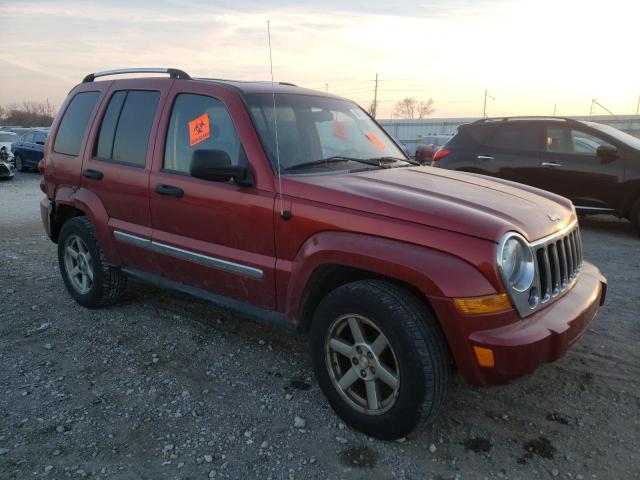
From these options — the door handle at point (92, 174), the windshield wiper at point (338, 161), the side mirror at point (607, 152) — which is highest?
the windshield wiper at point (338, 161)

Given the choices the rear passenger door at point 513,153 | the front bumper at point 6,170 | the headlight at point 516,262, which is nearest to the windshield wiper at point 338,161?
the headlight at point 516,262

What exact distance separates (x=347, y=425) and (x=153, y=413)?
44.6 inches

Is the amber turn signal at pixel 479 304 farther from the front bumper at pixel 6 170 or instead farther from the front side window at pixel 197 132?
the front bumper at pixel 6 170

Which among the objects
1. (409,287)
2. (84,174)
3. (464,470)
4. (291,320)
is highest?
(84,174)

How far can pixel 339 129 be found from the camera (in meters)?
3.80

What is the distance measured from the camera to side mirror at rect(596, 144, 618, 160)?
745cm

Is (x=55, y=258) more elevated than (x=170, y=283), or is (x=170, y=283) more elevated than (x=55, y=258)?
(x=170, y=283)

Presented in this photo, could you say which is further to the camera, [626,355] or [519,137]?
[519,137]

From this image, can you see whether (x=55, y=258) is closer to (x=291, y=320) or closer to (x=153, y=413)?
(x=153, y=413)

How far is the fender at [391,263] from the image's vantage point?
2.38 meters

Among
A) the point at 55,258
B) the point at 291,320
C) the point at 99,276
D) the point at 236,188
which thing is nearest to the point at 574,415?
the point at 291,320

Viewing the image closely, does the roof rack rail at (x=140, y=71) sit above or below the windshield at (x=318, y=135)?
above

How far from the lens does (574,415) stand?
9.82 ft

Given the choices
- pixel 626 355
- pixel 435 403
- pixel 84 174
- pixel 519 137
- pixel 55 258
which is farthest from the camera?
pixel 519 137
